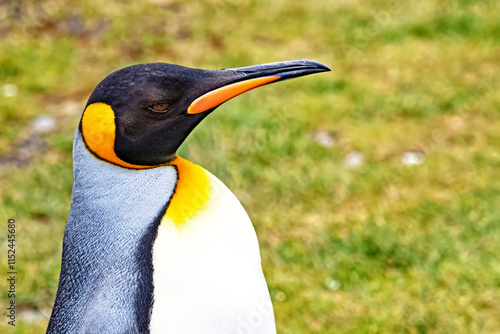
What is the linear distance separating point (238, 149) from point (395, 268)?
132cm

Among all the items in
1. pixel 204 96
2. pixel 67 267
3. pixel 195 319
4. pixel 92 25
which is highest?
pixel 204 96

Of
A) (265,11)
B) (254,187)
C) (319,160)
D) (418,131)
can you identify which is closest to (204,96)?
(254,187)

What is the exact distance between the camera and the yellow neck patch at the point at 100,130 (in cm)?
159

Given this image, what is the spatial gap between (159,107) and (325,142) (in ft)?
8.71

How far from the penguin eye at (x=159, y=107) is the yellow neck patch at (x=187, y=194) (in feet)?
0.57

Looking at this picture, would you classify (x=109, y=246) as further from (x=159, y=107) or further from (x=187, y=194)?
(x=159, y=107)

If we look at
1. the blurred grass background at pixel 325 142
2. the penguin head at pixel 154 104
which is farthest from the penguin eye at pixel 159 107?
the blurred grass background at pixel 325 142

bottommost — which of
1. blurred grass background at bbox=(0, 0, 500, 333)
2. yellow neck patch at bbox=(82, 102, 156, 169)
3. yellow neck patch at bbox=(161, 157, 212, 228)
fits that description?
blurred grass background at bbox=(0, 0, 500, 333)

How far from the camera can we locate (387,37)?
17.8 ft

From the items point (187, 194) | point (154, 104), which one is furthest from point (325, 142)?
point (154, 104)

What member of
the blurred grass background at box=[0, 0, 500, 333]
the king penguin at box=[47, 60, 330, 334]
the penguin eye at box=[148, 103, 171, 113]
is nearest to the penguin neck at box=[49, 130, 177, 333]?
the king penguin at box=[47, 60, 330, 334]

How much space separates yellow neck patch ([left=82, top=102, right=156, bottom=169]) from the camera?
1.59 m

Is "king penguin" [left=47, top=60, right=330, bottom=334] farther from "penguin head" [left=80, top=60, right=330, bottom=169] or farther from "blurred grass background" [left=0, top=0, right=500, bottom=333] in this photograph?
"blurred grass background" [left=0, top=0, right=500, bottom=333]

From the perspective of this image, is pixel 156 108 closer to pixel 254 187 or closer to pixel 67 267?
pixel 67 267
